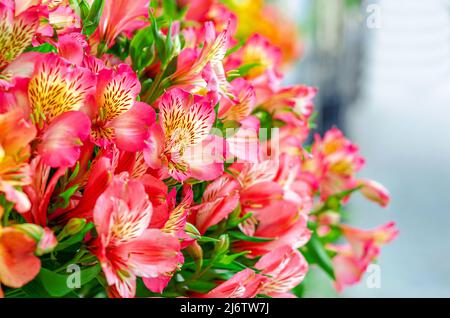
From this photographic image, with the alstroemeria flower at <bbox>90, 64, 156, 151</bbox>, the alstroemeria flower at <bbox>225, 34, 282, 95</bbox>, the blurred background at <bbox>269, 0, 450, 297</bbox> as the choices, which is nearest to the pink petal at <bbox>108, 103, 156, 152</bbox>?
the alstroemeria flower at <bbox>90, 64, 156, 151</bbox>

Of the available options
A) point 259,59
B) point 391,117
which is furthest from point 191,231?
point 391,117

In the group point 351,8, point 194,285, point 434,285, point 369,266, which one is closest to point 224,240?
point 194,285

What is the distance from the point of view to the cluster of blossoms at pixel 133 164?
20 centimetres

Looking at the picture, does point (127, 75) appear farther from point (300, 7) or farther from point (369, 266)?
point (300, 7)

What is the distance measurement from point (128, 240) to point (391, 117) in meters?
2.79

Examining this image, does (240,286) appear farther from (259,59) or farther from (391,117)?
(391,117)

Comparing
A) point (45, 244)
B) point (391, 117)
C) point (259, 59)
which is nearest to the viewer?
point (45, 244)

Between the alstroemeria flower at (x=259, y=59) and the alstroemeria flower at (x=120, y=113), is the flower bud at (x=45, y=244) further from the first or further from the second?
the alstroemeria flower at (x=259, y=59)

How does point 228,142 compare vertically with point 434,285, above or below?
above

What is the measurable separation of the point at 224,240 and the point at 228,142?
38 mm

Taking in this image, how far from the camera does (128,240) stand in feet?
0.68

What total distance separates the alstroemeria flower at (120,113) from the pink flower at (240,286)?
0.21 feet

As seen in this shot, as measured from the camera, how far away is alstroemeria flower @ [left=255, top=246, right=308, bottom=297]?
267mm

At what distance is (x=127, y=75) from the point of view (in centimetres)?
23
